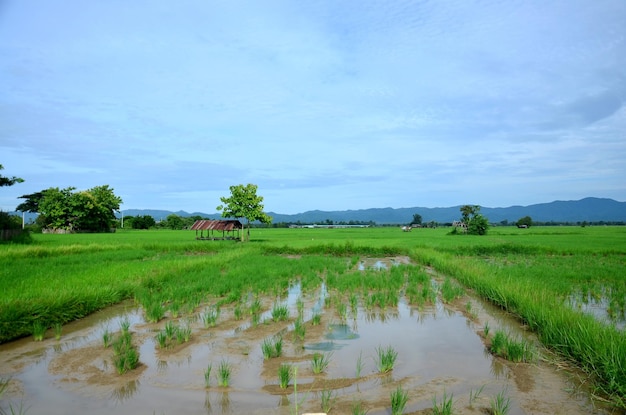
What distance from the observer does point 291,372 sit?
451cm

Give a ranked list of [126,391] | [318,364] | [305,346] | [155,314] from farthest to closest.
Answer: [155,314] → [305,346] → [318,364] → [126,391]

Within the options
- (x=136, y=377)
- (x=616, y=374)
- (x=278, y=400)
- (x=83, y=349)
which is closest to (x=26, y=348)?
(x=83, y=349)

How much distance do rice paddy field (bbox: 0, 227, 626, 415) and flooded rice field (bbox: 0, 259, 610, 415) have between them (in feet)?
0.07

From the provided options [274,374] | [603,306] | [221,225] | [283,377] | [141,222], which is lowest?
[603,306]

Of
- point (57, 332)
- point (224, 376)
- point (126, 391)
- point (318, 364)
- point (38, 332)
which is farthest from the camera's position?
point (57, 332)

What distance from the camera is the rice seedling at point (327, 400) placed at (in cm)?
356

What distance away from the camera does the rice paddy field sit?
385cm

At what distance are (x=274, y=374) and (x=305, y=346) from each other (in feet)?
3.66

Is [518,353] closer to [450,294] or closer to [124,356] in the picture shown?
[450,294]

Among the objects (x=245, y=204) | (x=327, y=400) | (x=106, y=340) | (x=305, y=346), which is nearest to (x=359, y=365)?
(x=305, y=346)

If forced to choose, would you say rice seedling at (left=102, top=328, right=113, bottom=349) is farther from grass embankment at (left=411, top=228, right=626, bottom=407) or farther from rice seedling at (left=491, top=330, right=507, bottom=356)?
grass embankment at (left=411, top=228, right=626, bottom=407)

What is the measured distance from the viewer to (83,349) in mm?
5434

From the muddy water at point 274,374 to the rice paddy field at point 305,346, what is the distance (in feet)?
0.07

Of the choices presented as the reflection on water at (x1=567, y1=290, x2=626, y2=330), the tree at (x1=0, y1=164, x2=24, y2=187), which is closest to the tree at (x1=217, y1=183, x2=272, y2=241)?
the tree at (x1=0, y1=164, x2=24, y2=187)
